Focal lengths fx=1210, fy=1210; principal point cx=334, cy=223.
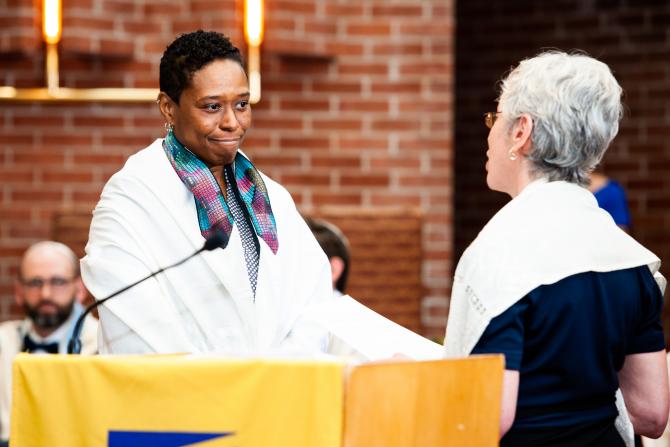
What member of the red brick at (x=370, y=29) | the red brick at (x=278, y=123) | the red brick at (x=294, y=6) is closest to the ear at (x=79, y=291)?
the red brick at (x=278, y=123)

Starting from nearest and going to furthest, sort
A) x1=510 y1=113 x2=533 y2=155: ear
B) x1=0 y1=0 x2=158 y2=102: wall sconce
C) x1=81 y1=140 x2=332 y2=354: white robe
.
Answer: x1=510 y1=113 x2=533 y2=155: ear
x1=81 y1=140 x2=332 y2=354: white robe
x1=0 y1=0 x2=158 y2=102: wall sconce

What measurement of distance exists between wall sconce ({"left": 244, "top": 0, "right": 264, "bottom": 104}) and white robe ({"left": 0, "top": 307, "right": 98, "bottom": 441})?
4.25 feet

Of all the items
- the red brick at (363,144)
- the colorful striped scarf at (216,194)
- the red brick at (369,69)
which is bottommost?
the red brick at (363,144)

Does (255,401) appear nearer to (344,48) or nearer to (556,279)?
(556,279)

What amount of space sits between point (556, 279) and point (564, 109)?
313 millimetres

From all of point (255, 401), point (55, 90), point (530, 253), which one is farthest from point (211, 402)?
point (55, 90)

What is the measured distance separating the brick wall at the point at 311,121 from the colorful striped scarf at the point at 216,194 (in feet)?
8.69

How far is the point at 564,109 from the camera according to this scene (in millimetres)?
2176

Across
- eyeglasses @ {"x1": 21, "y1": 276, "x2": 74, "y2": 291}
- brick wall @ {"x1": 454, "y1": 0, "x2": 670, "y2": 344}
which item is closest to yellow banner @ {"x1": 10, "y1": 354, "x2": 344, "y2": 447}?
eyeglasses @ {"x1": 21, "y1": 276, "x2": 74, "y2": 291}

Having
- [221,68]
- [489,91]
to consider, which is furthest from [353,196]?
[221,68]

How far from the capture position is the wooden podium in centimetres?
188

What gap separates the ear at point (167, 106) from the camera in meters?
2.64

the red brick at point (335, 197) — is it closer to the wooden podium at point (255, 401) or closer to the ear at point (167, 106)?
the ear at point (167, 106)

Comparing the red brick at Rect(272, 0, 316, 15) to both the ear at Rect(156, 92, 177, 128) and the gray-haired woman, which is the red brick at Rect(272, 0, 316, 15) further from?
the gray-haired woman
